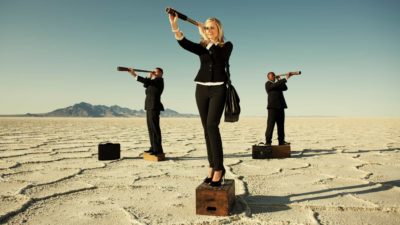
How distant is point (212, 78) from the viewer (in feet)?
7.77

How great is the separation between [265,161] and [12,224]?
3325mm

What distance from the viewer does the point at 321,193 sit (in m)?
2.89

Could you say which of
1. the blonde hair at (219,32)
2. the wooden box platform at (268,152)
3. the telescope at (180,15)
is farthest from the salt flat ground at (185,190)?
the telescope at (180,15)

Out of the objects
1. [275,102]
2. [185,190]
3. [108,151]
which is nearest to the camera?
[185,190]

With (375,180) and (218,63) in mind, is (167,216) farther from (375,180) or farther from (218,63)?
(375,180)

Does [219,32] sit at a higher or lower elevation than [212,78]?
higher

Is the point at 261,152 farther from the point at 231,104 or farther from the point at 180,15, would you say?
the point at 180,15

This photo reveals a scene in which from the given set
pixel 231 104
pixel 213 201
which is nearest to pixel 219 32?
pixel 231 104

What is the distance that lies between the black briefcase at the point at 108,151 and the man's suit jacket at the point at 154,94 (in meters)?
0.75

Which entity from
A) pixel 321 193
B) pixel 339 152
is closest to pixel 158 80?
pixel 321 193

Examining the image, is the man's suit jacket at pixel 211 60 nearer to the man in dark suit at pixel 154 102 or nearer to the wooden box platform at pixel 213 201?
the wooden box platform at pixel 213 201

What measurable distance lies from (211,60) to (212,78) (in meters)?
0.14

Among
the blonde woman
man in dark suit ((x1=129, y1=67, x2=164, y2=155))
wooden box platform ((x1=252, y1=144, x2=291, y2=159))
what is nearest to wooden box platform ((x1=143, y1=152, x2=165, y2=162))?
man in dark suit ((x1=129, y1=67, x2=164, y2=155))

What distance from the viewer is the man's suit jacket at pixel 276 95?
201 inches
